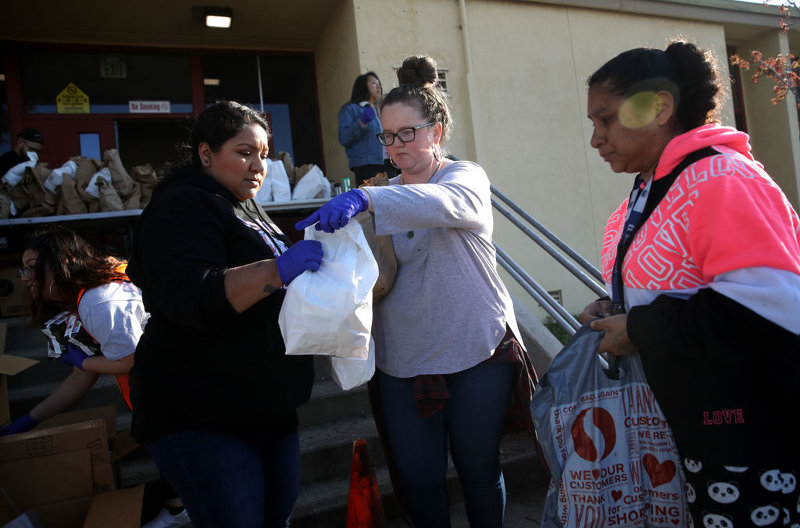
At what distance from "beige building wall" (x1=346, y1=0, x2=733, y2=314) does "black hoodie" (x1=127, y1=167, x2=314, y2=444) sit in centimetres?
481

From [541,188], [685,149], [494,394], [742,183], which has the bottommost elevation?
[494,394]

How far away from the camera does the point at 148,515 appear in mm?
3014

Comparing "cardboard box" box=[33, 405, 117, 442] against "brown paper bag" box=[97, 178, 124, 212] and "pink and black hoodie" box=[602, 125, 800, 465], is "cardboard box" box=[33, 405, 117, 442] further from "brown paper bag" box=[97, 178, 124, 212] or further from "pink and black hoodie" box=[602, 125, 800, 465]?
"pink and black hoodie" box=[602, 125, 800, 465]

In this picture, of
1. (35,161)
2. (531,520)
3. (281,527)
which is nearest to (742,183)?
(281,527)

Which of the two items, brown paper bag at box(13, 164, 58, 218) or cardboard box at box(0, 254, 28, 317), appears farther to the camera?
brown paper bag at box(13, 164, 58, 218)

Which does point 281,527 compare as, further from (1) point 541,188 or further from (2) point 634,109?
(1) point 541,188

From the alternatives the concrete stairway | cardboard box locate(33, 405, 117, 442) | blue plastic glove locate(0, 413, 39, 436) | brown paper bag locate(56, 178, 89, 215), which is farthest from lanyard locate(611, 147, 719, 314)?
brown paper bag locate(56, 178, 89, 215)

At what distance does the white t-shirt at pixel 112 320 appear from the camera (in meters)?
2.54

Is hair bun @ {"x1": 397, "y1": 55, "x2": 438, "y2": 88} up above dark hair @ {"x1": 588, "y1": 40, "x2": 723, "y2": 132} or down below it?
above

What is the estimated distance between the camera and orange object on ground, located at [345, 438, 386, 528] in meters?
2.43

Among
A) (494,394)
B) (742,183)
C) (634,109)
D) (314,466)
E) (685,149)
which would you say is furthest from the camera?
(314,466)

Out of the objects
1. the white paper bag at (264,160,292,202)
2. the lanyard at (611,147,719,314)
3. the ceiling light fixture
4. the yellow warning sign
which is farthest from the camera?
the yellow warning sign

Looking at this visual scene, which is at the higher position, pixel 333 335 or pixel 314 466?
pixel 333 335

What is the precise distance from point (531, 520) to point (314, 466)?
1298 millimetres
